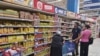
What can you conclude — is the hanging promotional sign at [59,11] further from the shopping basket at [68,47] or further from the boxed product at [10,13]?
the boxed product at [10,13]

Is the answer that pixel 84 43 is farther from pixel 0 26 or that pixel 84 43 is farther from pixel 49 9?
pixel 0 26

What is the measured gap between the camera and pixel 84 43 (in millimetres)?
7785

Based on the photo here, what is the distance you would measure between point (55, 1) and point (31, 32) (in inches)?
604

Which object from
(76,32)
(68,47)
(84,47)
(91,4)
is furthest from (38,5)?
(91,4)

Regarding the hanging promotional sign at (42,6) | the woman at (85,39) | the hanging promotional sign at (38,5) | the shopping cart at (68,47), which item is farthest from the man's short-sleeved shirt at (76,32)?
the hanging promotional sign at (38,5)

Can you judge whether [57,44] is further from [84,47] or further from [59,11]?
[59,11]

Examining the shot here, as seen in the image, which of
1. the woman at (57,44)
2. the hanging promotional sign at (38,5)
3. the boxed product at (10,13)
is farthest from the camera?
the woman at (57,44)

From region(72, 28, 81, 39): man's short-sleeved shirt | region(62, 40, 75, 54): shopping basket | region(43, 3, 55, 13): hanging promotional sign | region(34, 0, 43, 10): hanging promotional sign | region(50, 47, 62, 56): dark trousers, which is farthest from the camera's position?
region(62, 40, 75, 54): shopping basket

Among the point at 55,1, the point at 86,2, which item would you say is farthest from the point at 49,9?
the point at 86,2

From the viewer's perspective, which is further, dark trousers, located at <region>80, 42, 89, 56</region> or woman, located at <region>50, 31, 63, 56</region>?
dark trousers, located at <region>80, 42, 89, 56</region>

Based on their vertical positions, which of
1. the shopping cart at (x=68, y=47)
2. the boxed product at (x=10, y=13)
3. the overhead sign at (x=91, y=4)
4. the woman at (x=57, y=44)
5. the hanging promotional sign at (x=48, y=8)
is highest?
the overhead sign at (x=91, y=4)

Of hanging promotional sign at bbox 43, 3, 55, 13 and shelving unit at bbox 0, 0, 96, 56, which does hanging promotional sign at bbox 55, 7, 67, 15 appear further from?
hanging promotional sign at bbox 43, 3, 55, 13

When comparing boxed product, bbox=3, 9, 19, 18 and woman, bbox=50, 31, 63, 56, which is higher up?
boxed product, bbox=3, 9, 19, 18

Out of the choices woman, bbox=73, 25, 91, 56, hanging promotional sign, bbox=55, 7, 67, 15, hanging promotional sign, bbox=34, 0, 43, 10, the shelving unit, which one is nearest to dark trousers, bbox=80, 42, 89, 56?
woman, bbox=73, 25, 91, 56
